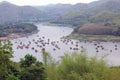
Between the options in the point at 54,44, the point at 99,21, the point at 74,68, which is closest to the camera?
the point at 74,68

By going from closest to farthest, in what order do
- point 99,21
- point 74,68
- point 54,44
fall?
point 74,68, point 54,44, point 99,21

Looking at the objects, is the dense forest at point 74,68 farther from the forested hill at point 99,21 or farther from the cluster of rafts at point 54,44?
the forested hill at point 99,21

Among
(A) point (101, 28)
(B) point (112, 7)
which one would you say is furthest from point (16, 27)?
(B) point (112, 7)

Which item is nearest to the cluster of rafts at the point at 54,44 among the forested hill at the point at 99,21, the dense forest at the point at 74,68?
the forested hill at the point at 99,21

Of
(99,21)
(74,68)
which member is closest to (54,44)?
(99,21)

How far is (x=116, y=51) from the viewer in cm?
7469

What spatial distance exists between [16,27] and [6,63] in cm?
10980

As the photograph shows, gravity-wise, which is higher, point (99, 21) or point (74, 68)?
point (74, 68)

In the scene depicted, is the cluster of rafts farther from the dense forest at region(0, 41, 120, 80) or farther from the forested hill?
the dense forest at region(0, 41, 120, 80)

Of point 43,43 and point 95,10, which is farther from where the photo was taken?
point 95,10

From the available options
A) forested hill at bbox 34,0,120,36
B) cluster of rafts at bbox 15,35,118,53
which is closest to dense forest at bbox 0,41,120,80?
cluster of rafts at bbox 15,35,118,53

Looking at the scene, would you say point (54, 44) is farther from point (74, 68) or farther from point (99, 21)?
point (74, 68)

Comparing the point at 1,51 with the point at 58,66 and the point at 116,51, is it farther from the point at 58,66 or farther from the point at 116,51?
the point at 116,51

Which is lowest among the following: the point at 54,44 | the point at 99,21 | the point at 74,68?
the point at 54,44
